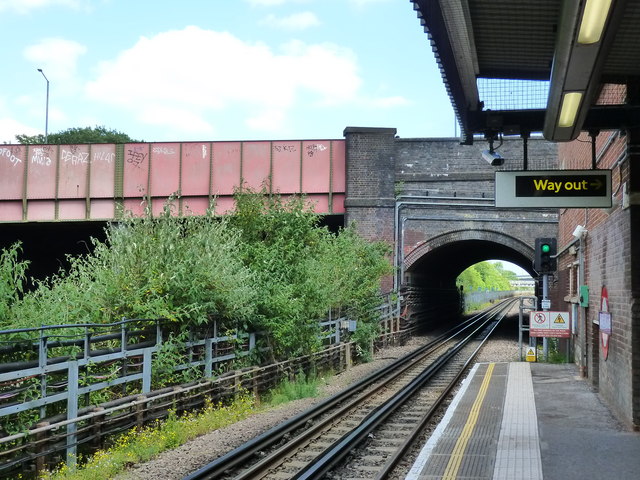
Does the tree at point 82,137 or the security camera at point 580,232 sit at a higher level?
the tree at point 82,137

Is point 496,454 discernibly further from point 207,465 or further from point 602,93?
point 602,93

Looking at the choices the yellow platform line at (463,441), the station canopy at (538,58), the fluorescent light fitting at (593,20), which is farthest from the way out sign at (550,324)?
the fluorescent light fitting at (593,20)

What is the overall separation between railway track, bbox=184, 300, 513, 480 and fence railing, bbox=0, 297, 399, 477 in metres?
2.19

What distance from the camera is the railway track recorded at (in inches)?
343

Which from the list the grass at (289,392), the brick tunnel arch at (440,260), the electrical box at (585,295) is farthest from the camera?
the brick tunnel arch at (440,260)

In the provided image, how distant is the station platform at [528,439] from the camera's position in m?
8.10

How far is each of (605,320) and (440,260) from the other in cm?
2494

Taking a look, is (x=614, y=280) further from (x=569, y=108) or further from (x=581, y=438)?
(x=569, y=108)

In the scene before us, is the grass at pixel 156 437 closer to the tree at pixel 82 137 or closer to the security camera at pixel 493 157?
the security camera at pixel 493 157

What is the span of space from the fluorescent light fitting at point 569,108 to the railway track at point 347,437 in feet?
15.3

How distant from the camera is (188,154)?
27766 mm

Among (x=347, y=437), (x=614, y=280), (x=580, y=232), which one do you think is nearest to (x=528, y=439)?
(x=347, y=437)

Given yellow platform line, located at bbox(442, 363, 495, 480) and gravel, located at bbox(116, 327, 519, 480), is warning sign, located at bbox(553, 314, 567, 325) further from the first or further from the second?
gravel, located at bbox(116, 327, 519, 480)

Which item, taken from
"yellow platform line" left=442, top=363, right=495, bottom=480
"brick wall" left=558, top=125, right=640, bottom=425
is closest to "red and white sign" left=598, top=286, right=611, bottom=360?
"brick wall" left=558, top=125, right=640, bottom=425
